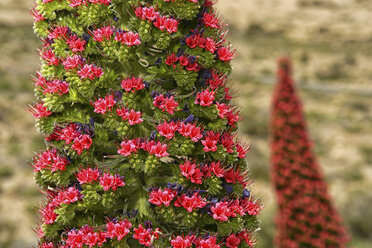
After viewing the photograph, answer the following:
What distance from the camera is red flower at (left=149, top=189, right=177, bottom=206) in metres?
2.78

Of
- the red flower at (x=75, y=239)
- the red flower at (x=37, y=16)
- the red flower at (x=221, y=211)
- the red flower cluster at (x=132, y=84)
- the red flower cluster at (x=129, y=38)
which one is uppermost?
the red flower at (x=37, y=16)

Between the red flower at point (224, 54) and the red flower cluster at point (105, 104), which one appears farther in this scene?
the red flower at point (224, 54)

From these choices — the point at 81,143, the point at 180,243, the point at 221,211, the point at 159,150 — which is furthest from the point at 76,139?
the point at 221,211

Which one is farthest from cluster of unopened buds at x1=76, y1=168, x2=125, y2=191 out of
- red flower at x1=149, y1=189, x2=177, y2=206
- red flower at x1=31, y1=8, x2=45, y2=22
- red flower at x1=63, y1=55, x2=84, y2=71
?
red flower at x1=31, y1=8, x2=45, y2=22

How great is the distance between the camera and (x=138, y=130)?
2967 mm

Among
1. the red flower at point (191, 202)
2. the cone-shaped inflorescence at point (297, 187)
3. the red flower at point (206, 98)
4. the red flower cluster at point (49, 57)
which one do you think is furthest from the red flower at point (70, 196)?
the cone-shaped inflorescence at point (297, 187)

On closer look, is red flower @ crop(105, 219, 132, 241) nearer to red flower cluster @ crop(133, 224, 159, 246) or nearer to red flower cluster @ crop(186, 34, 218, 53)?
red flower cluster @ crop(133, 224, 159, 246)

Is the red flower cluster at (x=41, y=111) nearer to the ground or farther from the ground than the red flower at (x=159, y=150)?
farther from the ground

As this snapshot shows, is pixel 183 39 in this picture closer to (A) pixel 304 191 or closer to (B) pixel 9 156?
(A) pixel 304 191

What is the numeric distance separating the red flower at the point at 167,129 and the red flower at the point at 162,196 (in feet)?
1.17

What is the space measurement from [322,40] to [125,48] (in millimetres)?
62540

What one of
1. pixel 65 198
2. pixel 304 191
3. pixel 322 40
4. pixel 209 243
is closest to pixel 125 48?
pixel 65 198

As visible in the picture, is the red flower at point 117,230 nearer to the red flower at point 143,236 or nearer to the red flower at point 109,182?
the red flower at point 143,236

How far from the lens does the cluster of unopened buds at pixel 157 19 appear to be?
2.91 metres
